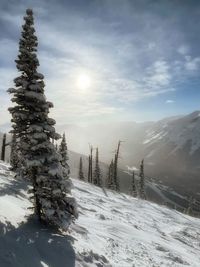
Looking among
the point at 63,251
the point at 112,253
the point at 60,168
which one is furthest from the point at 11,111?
the point at 112,253

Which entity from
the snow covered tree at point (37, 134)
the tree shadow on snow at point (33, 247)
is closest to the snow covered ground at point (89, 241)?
the tree shadow on snow at point (33, 247)

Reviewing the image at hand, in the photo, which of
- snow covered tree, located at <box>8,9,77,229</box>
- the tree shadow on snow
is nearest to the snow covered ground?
the tree shadow on snow

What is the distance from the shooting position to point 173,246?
2634cm

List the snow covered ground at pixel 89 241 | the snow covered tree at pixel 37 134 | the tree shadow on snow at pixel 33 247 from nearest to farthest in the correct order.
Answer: the tree shadow on snow at pixel 33 247, the snow covered ground at pixel 89 241, the snow covered tree at pixel 37 134

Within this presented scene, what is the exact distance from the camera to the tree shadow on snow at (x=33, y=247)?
560 inches

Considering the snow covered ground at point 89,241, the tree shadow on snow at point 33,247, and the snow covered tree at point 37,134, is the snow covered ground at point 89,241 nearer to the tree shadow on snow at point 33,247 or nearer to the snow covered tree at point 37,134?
the tree shadow on snow at point 33,247

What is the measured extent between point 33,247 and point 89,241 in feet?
16.9

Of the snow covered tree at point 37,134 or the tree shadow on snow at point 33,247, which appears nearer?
the tree shadow on snow at point 33,247

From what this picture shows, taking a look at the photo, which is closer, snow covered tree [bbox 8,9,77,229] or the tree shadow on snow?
the tree shadow on snow

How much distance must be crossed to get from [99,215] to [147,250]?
7.88m

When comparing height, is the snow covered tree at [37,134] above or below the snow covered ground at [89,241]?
above

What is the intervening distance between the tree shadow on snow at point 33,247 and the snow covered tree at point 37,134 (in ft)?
2.79

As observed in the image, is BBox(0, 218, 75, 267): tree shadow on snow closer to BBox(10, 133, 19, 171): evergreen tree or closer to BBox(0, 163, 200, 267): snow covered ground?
BBox(0, 163, 200, 267): snow covered ground

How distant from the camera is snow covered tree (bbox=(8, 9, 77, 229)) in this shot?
60.6ft
